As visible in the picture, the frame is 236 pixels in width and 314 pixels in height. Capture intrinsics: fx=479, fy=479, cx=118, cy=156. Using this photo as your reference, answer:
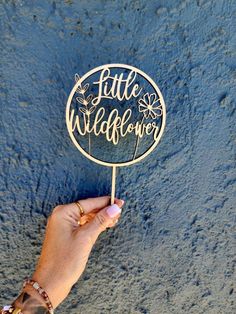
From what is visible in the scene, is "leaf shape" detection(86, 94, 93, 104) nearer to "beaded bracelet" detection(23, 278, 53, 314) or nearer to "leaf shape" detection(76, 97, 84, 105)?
"leaf shape" detection(76, 97, 84, 105)

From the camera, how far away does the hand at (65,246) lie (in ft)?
3.87

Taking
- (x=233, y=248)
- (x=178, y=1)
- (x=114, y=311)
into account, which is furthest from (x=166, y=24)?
(x=114, y=311)

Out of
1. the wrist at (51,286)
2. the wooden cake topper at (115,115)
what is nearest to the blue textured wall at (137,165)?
the wooden cake topper at (115,115)

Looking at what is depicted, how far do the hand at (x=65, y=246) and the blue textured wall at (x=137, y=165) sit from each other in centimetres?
13

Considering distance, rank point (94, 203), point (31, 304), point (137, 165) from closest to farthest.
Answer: point (31, 304), point (94, 203), point (137, 165)

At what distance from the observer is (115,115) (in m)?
1.29

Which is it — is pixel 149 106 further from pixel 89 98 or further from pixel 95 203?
pixel 95 203

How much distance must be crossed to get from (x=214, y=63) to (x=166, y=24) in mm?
175

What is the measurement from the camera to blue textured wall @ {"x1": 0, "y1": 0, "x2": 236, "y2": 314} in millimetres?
1315

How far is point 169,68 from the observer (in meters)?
1.35

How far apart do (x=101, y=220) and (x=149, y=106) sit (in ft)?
1.07

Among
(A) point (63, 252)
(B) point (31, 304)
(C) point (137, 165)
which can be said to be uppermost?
(C) point (137, 165)

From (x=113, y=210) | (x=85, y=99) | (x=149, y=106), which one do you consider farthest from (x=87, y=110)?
(x=113, y=210)

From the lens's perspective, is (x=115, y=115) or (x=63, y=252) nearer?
(x=63, y=252)
